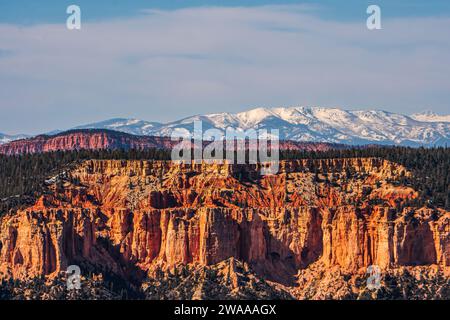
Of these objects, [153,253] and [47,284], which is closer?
[47,284]

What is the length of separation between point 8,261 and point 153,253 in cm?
1960

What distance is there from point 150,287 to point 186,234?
30.3ft

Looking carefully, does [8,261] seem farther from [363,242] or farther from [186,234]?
[363,242]

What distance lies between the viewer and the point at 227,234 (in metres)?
192

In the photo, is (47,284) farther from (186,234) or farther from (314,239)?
(314,239)

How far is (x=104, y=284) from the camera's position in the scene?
185m

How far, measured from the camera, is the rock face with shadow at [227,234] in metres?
190

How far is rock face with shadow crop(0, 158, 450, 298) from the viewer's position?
189875 mm
